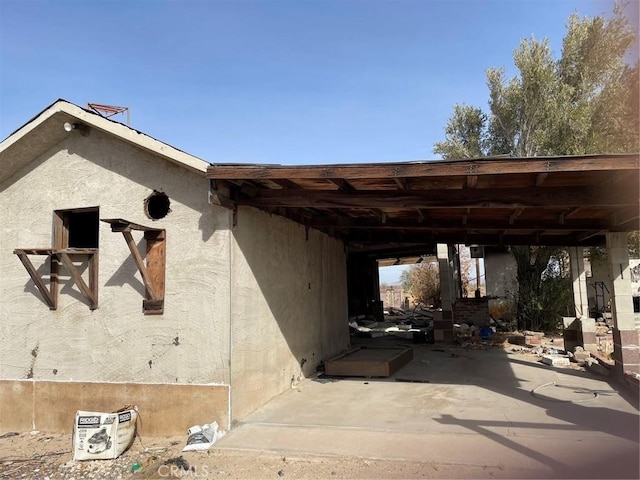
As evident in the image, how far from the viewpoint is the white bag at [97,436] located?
5.51m

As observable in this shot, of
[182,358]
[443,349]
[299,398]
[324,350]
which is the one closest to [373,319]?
[443,349]

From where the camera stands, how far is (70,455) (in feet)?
19.0

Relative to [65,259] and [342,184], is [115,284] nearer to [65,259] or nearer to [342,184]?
[65,259]

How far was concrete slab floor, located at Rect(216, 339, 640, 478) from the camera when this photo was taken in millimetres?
4605

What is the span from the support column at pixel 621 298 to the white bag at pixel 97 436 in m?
8.07

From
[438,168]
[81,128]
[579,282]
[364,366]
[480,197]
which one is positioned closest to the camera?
[438,168]

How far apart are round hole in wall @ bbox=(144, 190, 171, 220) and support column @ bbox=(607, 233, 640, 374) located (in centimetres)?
762

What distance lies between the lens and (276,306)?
304 inches

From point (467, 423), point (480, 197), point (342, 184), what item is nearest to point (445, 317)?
point (467, 423)

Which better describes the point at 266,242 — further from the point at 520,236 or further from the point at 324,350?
the point at 520,236

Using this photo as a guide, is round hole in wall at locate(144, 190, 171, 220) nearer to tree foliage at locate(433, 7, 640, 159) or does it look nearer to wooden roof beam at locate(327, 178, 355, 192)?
wooden roof beam at locate(327, 178, 355, 192)

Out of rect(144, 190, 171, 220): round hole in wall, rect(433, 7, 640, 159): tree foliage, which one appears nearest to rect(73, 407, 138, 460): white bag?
rect(144, 190, 171, 220): round hole in wall

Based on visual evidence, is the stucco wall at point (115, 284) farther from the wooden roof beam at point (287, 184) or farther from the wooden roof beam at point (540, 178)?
the wooden roof beam at point (540, 178)

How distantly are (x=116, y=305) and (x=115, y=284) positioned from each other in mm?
299
